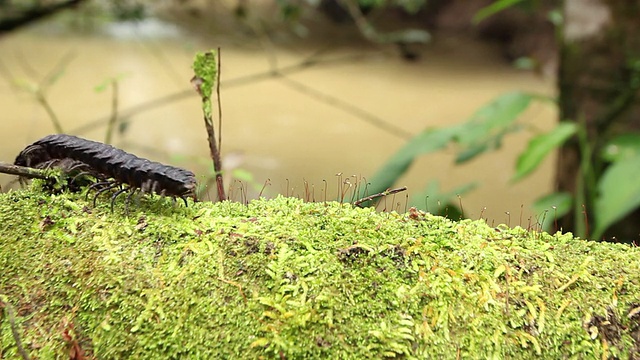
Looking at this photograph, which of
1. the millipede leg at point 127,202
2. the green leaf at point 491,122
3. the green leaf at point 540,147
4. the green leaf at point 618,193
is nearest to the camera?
the millipede leg at point 127,202

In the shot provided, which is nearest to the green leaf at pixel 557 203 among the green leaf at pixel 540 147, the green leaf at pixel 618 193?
the green leaf at pixel 540 147

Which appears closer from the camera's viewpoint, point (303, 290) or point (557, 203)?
point (303, 290)

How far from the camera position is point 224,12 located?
9703mm

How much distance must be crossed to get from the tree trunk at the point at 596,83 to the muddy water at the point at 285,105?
77 centimetres

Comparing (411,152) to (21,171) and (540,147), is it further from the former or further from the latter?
(21,171)

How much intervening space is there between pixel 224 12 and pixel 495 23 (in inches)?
222

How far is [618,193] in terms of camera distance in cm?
230

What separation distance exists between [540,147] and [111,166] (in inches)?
91.9

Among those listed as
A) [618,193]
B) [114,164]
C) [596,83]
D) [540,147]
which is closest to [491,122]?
[540,147]

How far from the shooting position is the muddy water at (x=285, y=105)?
16.7 ft

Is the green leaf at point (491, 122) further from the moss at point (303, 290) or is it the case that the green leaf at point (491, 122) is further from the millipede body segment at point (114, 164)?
the millipede body segment at point (114, 164)

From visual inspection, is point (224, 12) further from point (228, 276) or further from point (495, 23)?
point (228, 276)

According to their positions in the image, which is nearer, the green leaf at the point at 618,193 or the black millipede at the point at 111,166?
the black millipede at the point at 111,166

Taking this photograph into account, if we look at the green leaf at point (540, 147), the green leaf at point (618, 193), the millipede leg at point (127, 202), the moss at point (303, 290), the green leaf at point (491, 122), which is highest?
the green leaf at point (491, 122)
